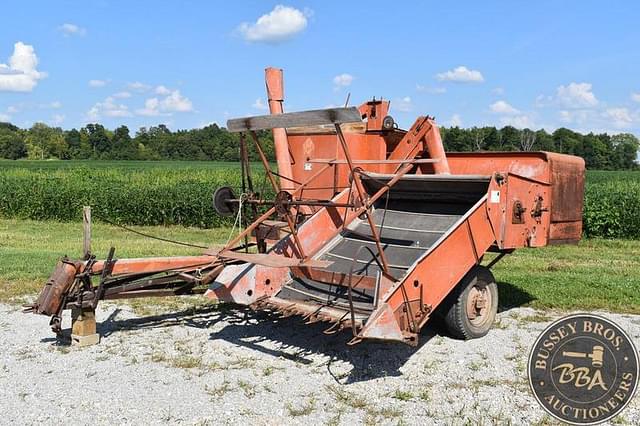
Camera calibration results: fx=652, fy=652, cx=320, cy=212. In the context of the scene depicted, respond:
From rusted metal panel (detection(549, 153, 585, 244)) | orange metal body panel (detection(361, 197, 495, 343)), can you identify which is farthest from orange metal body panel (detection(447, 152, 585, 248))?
orange metal body panel (detection(361, 197, 495, 343))

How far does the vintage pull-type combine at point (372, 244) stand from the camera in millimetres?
5340

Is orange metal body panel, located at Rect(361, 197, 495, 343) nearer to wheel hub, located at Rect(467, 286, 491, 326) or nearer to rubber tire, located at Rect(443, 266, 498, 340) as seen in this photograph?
rubber tire, located at Rect(443, 266, 498, 340)

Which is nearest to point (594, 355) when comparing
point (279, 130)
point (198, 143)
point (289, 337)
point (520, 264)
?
point (289, 337)

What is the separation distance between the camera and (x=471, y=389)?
5039 mm

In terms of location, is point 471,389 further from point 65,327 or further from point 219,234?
point 219,234

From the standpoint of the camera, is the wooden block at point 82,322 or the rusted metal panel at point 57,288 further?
the wooden block at point 82,322

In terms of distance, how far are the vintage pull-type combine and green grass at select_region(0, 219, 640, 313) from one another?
1543 mm

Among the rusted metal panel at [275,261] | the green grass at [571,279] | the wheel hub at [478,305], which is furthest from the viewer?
the green grass at [571,279]

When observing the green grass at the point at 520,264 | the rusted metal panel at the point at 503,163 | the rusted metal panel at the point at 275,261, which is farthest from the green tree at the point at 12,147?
the rusted metal panel at the point at 275,261

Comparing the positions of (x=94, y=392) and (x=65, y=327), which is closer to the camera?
(x=94, y=392)

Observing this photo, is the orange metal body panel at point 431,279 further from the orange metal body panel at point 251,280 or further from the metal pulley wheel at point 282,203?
the metal pulley wheel at point 282,203

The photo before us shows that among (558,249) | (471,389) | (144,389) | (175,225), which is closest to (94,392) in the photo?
(144,389)

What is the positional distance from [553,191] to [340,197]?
7.17 feet

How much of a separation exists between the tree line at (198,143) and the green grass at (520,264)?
28.2 metres
